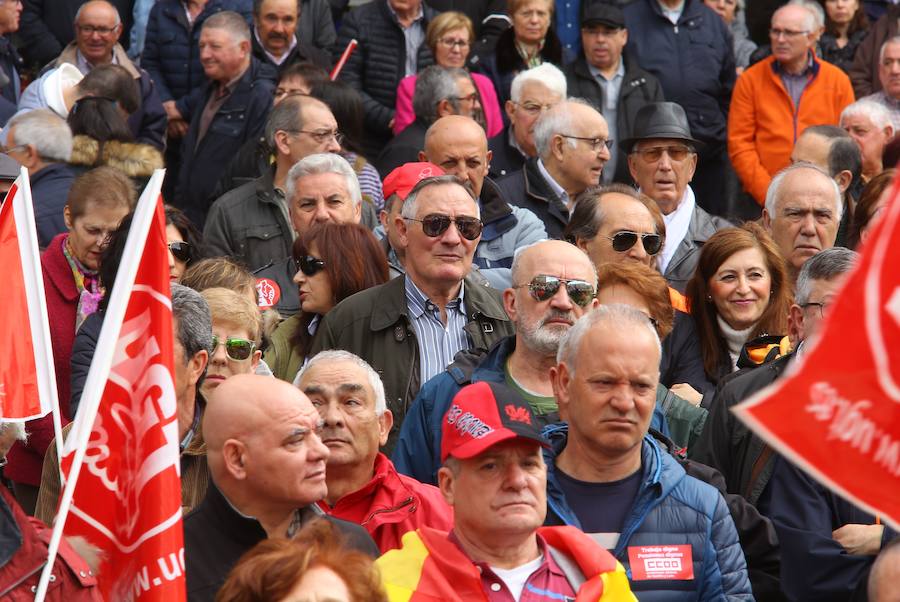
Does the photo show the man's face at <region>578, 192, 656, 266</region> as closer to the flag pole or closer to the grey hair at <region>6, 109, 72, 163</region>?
the grey hair at <region>6, 109, 72, 163</region>

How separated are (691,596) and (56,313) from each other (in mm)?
3574

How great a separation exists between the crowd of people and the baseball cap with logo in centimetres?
2

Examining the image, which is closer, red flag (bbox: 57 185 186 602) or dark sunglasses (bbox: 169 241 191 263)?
red flag (bbox: 57 185 186 602)

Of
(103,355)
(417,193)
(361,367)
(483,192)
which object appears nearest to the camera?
(103,355)

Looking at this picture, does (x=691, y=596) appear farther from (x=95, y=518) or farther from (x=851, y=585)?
(x=95, y=518)

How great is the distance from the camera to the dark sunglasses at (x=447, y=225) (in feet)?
25.7

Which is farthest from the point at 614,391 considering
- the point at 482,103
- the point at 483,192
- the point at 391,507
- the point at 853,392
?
the point at 482,103

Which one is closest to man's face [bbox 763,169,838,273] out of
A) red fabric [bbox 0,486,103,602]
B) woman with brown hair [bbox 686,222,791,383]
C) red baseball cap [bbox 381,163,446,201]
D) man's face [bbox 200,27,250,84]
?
woman with brown hair [bbox 686,222,791,383]

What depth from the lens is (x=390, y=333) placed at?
772cm

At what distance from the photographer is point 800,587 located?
247 inches

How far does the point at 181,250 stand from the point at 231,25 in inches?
168

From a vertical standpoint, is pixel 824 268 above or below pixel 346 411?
above

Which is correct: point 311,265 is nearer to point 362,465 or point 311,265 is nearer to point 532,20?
point 362,465

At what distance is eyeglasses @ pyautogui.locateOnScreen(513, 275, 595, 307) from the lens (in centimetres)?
727
